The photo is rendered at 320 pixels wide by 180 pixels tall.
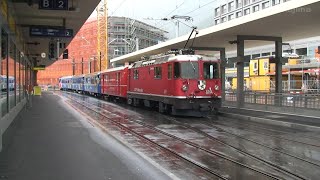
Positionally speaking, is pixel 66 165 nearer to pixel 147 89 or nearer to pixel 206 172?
pixel 206 172

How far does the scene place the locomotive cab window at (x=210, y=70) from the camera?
73.2 feet

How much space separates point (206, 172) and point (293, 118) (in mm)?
12138

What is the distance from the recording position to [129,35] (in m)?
90.1

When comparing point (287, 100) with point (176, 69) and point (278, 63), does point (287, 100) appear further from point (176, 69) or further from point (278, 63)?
point (278, 63)

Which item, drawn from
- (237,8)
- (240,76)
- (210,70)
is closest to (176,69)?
(210,70)

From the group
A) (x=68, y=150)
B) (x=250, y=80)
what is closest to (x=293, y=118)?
(x=68, y=150)

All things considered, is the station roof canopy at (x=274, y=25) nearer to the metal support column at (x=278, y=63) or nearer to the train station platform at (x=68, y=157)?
the metal support column at (x=278, y=63)

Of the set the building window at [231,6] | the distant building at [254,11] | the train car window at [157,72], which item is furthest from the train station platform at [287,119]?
the building window at [231,6]

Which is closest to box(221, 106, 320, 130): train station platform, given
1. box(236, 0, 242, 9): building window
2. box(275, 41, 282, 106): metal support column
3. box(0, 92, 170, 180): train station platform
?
box(275, 41, 282, 106): metal support column

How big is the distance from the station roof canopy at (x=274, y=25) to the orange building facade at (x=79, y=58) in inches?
2607

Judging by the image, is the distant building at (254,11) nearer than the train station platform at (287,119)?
No

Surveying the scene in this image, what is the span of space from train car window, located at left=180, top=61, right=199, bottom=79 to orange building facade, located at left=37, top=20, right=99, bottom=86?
72.6 m

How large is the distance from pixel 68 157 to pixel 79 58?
100.0 meters

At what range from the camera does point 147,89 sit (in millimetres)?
26406
